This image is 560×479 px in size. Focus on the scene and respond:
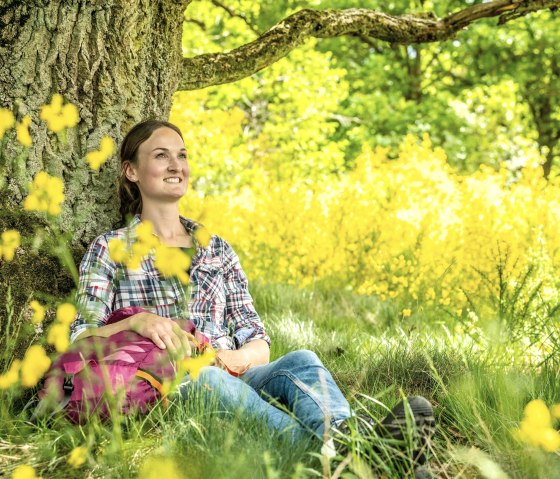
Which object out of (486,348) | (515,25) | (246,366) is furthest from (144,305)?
(515,25)

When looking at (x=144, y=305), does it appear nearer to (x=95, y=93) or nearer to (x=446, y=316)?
(x=95, y=93)

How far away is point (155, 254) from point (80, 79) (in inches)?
54.1

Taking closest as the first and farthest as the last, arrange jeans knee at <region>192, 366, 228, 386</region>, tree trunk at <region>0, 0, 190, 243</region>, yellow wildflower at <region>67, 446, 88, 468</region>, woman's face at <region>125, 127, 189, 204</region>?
yellow wildflower at <region>67, 446, 88, 468</region> → jeans knee at <region>192, 366, 228, 386</region> → tree trunk at <region>0, 0, 190, 243</region> → woman's face at <region>125, 127, 189, 204</region>

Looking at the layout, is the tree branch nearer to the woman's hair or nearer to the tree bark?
the tree bark

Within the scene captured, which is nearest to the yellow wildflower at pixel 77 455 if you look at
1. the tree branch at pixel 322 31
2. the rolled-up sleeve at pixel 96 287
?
the rolled-up sleeve at pixel 96 287

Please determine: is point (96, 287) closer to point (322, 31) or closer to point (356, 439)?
point (356, 439)

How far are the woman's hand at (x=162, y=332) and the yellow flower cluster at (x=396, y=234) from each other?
2454mm

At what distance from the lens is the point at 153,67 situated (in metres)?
3.15

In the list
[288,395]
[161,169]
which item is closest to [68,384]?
[288,395]

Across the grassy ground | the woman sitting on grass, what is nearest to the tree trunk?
the woman sitting on grass

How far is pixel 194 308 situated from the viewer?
2852 mm

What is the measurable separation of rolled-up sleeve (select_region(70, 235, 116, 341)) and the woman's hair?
0.87 feet

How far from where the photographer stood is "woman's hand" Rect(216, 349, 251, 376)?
262 centimetres

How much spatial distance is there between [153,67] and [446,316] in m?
2.55
